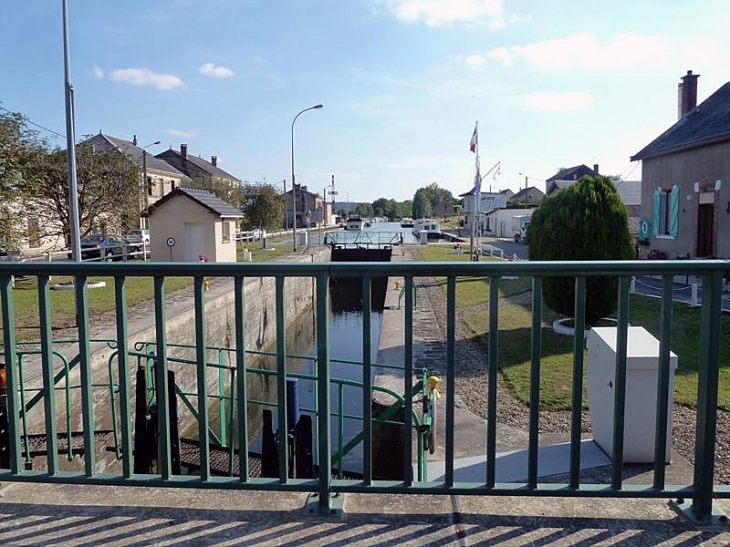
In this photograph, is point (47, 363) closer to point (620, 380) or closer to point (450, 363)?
point (450, 363)

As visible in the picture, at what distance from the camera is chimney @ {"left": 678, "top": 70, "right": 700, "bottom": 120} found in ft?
75.2

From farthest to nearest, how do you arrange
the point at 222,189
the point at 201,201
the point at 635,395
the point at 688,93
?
the point at 222,189 < the point at 688,93 < the point at 201,201 < the point at 635,395

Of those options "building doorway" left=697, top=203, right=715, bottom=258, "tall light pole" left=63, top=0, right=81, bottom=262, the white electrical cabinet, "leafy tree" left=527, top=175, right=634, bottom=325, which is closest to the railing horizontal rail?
the white electrical cabinet

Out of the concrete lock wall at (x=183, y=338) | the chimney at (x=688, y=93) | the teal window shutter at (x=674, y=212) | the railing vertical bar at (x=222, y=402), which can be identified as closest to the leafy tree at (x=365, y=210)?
the chimney at (x=688, y=93)

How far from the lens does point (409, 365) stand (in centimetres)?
226

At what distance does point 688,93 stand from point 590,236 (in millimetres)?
17651

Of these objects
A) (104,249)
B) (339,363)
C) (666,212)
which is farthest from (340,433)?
(666,212)

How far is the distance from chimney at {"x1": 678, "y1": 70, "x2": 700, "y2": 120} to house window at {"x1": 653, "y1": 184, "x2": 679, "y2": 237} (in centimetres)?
410

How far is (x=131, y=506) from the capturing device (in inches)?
93.7

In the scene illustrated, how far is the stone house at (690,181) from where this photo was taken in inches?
679

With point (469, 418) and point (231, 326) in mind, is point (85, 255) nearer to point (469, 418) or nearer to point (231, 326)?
point (231, 326)

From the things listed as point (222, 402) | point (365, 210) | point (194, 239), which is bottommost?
point (222, 402)

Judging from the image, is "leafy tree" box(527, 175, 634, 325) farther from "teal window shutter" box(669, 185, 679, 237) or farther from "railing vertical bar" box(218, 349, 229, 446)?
"teal window shutter" box(669, 185, 679, 237)

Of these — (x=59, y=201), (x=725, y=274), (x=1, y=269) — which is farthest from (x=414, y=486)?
(x=59, y=201)
